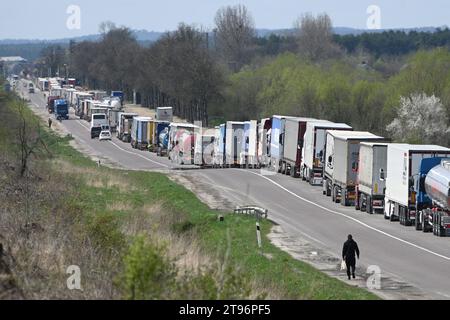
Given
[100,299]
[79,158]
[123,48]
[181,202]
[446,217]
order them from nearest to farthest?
[100,299], [446,217], [181,202], [79,158], [123,48]

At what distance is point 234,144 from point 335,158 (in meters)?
20.9

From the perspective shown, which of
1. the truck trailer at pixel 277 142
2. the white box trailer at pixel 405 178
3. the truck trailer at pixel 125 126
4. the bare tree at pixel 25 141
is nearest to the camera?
the white box trailer at pixel 405 178

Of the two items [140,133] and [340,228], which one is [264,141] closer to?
[140,133]

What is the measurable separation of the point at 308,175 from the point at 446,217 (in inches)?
825

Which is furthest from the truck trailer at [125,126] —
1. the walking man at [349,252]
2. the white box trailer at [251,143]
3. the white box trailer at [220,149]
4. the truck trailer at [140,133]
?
the walking man at [349,252]

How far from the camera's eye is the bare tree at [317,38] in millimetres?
186250

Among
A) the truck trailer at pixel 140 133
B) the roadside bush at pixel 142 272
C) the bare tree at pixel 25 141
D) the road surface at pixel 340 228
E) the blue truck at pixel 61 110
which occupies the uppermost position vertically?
the roadside bush at pixel 142 272

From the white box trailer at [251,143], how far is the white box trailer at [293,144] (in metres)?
5.47

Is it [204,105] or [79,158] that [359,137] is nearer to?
[79,158]

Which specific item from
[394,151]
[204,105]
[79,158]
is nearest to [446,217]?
[394,151]

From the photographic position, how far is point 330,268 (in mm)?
30406

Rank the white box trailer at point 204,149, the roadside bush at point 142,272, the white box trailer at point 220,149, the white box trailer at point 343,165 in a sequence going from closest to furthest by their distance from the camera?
1. the roadside bush at point 142,272
2. the white box trailer at point 343,165
3. the white box trailer at point 220,149
4. the white box trailer at point 204,149

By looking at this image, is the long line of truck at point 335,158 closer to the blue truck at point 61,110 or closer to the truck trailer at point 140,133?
the truck trailer at point 140,133

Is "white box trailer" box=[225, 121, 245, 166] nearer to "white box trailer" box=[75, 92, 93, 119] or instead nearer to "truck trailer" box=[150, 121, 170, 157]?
"truck trailer" box=[150, 121, 170, 157]
